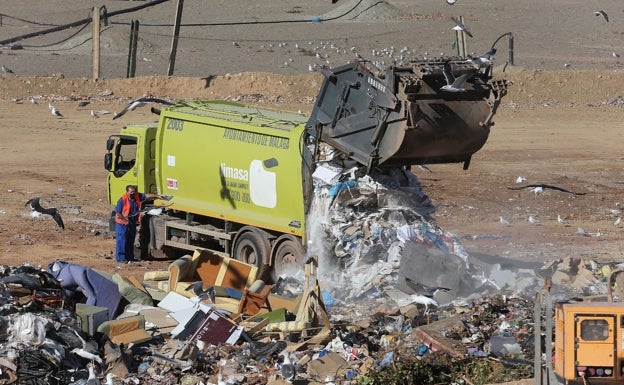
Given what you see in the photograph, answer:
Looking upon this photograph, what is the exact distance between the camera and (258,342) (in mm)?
14133

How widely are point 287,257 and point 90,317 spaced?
412cm

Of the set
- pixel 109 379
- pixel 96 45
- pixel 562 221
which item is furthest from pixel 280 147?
pixel 96 45

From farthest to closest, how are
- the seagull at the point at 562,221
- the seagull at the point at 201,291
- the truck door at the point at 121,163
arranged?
the seagull at the point at 562,221, the truck door at the point at 121,163, the seagull at the point at 201,291

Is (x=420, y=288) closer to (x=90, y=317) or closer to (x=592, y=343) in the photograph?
(x=90, y=317)

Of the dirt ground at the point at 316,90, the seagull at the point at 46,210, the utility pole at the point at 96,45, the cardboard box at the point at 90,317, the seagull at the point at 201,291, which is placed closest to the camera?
the cardboard box at the point at 90,317

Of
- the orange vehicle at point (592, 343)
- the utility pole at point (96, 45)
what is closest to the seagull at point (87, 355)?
the orange vehicle at point (592, 343)

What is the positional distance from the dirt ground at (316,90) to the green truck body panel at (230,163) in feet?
5.01

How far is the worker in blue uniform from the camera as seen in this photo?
1942 centimetres

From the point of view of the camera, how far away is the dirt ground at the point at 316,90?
21.6 m

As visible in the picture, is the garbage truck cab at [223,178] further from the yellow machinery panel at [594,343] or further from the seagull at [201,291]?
the yellow machinery panel at [594,343]

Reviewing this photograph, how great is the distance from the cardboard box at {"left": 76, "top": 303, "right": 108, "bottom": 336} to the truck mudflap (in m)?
4.13

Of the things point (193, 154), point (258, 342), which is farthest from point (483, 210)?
point (258, 342)

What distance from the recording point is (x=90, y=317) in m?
14.1

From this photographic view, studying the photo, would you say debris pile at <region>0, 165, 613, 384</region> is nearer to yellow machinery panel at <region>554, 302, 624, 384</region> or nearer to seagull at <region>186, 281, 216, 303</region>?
seagull at <region>186, 281, 216, 303</region>
